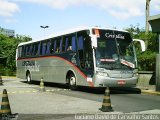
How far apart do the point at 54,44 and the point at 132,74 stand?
6.38 m

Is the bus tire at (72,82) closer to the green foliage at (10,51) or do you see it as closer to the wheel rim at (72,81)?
the wheel rim at (72,81)

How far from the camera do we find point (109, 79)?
58.0 ft

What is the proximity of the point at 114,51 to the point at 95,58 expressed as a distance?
3.45 ft

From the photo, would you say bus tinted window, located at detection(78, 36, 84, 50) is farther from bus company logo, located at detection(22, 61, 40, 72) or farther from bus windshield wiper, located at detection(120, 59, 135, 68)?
bus company logo, located at detection(22, 61, 40, 72)

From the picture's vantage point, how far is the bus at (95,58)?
58.2 feet

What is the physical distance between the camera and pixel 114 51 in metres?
18.0

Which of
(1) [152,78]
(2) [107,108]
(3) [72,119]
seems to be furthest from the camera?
(1) [152,78]

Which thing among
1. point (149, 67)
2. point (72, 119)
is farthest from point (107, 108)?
point (149, 67)

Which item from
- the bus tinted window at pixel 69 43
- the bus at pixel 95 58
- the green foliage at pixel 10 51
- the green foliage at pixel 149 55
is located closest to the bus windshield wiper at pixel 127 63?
the bus at pixel 95 58

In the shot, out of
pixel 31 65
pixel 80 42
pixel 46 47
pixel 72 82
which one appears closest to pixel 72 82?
pixel 72 82

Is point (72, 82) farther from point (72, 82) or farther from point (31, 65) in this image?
point (31, 65)

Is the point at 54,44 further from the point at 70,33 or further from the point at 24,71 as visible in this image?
the point at 24,71

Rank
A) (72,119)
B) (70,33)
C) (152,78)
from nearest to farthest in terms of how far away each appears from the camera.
A: (72,119)
(70,33)
(152,78)

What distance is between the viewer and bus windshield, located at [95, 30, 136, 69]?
58.3 feet
